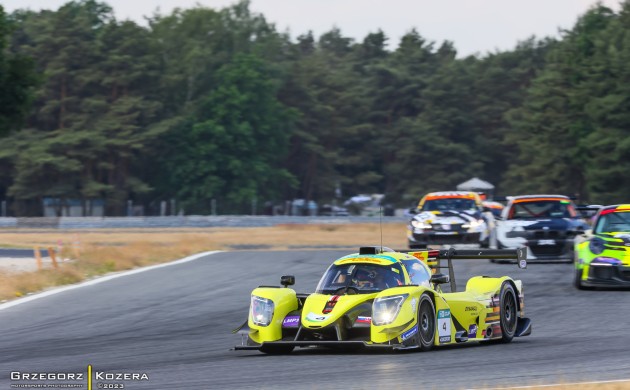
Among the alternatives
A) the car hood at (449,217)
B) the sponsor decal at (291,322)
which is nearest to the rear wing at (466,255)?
the sponsor decal at (291,322)

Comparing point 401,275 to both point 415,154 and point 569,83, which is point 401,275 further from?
point 415,154

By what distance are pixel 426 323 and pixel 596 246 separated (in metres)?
8.86

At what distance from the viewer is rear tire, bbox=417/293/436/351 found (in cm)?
1294

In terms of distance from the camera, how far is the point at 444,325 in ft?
44.0

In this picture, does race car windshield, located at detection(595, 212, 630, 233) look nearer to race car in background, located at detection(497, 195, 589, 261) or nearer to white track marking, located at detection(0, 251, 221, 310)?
race car in background, located at detection(497, 195, 589, 261)

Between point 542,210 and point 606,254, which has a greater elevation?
point 542,210

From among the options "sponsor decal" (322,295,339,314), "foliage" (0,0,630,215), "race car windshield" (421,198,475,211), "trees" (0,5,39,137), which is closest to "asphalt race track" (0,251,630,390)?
"sponsor decal" (322,295,339,314)

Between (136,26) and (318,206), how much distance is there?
21750 mm

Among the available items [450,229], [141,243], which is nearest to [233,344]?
[450,229]

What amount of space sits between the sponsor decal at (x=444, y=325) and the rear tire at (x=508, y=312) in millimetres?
1115

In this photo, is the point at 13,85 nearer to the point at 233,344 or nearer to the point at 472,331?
the point at 233,344

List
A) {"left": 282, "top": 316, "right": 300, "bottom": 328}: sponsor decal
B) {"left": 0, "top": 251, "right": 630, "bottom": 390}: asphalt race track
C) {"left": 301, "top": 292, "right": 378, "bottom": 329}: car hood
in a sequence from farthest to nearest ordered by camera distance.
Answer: {"left": 282, "top": 316, "right": 300, "bottom": 328}: sponsor decal < {"left": 301, "top": 292, "right": 378, "bottom": 329}: car hood < {"left": 0, "top": 251, "right": 630, "bottom": 390}: asphalt race track

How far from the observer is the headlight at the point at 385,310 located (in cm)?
1263

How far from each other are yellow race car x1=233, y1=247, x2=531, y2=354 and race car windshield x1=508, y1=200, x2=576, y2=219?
13.8 metres
